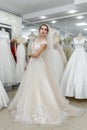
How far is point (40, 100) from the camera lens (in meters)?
2.71

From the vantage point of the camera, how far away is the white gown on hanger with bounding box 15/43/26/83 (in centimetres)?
523

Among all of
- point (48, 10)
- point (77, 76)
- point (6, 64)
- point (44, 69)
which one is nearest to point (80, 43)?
point (77, 76)

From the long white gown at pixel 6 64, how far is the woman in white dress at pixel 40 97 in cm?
173

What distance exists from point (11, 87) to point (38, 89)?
2.57m

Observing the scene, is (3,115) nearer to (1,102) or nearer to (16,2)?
(1,102)

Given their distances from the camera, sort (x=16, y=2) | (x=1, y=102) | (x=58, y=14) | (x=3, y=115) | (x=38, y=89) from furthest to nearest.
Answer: (x=58, y=14)
(x=16, y=2)
(x=1, y=102)
(x=3, y=115)
(x=38, y=89)

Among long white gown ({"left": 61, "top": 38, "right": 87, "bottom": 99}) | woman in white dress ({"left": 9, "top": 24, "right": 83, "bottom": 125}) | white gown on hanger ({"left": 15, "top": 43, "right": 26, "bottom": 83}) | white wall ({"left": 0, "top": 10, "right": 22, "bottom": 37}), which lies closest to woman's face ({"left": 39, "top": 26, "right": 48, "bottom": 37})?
woman in white dress ({"left": 9, "top": 24, "right": 83, "bottom": 125})

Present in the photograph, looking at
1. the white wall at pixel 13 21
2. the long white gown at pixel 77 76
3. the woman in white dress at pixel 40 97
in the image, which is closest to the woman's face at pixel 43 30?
the woman in white dress at pixel 40 97

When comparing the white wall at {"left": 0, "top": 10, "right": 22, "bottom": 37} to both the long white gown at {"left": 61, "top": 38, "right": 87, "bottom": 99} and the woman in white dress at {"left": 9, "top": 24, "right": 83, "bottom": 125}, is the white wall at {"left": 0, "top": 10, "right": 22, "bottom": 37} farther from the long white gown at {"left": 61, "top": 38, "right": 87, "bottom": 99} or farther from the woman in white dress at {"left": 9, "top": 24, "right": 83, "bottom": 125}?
the woman in white dress at {"left": 9, "top": 24, "right": 83, "bottom": 125}

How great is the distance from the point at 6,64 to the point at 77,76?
2029 mm

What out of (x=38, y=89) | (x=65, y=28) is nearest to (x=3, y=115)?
(x=38, y=89)

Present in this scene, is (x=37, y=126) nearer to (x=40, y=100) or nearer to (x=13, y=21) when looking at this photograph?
(x=40, y=100)

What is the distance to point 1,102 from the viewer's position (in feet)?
10.8

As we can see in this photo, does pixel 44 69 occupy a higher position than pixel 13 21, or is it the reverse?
pixel 13 21
